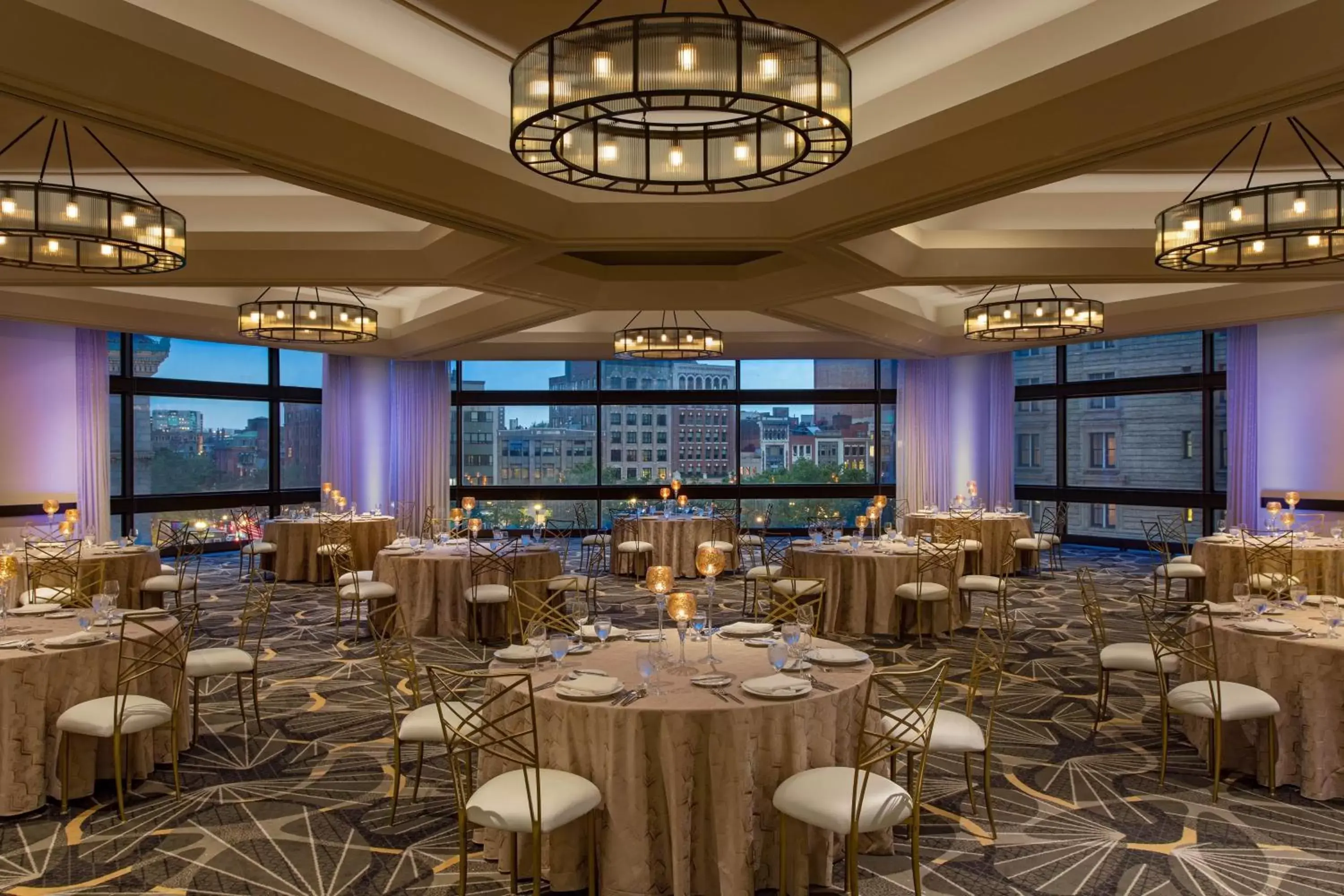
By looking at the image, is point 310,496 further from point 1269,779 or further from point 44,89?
point 1269,779

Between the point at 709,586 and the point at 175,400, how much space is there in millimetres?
11991

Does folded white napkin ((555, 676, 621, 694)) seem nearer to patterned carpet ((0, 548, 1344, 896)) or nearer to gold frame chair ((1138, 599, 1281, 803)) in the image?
patterned carpet ((0, 548, 1344, 896))

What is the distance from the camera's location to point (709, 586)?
514cm

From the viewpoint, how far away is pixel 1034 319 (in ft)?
29.3

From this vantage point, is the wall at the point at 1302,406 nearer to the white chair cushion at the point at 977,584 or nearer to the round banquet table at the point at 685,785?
the white chair cushion at the point at 977,584

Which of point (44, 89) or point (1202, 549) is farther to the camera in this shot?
point (1202, 549)

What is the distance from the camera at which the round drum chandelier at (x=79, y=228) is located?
4.50m

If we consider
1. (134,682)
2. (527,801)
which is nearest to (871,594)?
(527,801)

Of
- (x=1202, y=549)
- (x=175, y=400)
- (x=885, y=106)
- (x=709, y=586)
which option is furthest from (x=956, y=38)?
(x=175, y=400)

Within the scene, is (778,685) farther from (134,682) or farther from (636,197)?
(636,197)

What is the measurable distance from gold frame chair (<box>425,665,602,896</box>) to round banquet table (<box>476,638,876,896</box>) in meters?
0.08

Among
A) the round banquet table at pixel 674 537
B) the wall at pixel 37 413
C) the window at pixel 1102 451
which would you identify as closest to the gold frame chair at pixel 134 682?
the round banquet table at pixel 674 537

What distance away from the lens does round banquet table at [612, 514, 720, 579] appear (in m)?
12.1

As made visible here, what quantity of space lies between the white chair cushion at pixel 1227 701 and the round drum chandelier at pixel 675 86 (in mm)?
3425
